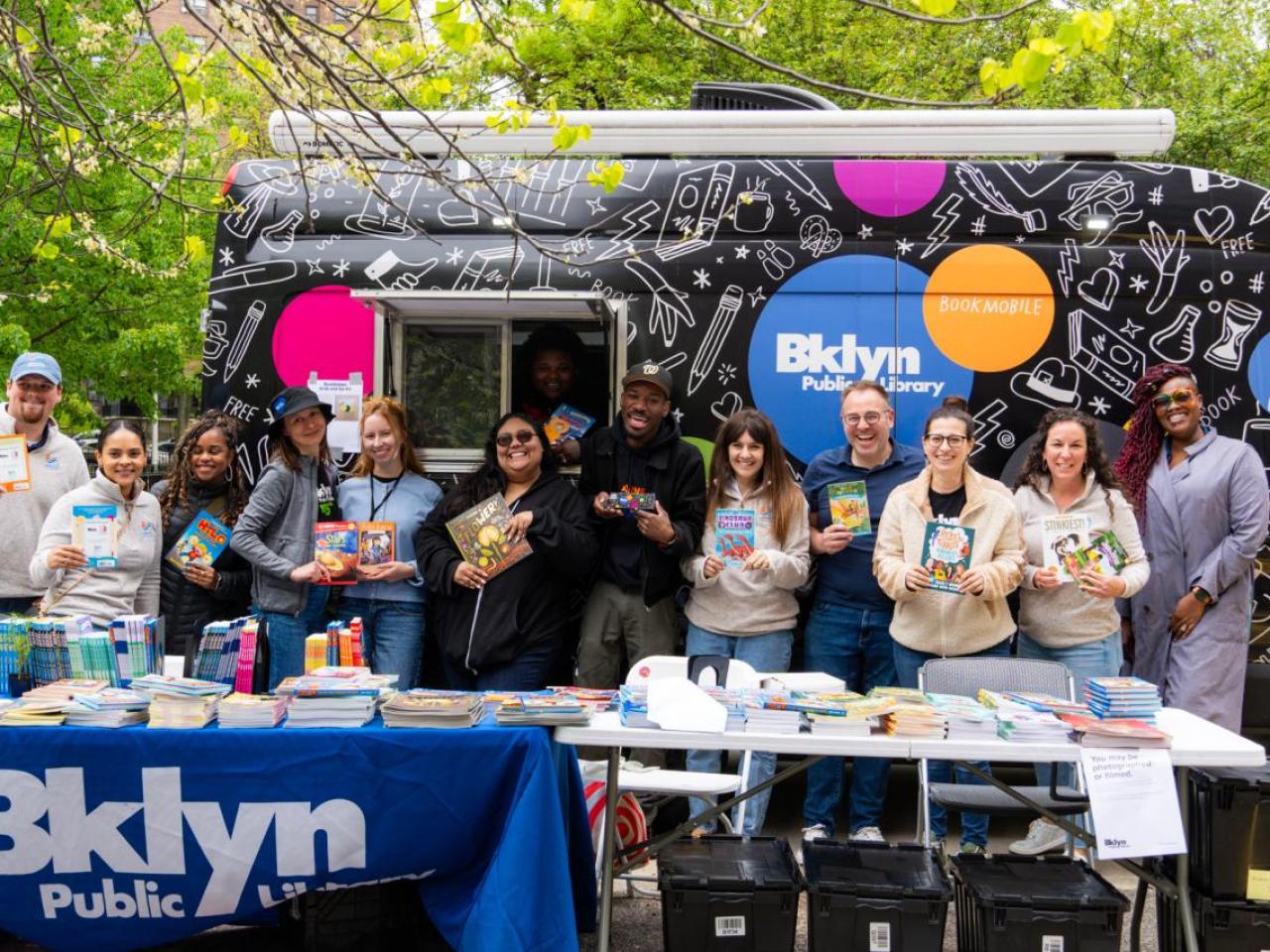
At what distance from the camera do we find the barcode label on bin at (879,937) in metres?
3.79

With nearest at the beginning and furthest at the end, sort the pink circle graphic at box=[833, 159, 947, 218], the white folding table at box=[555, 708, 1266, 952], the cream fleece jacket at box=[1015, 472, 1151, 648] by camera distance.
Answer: the white folding table at box=[555, 708, 1266, 952]
the cream fleece jacket at box=[1015, 472, 1151, 648]
the pink circle graphic at box=[833, 159, 947, 218]

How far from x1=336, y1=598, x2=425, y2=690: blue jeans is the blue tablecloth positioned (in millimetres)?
1552

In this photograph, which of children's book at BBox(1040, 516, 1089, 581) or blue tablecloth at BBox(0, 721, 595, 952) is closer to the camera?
blue tablecloth at BBox(0, 721, 595, 952)

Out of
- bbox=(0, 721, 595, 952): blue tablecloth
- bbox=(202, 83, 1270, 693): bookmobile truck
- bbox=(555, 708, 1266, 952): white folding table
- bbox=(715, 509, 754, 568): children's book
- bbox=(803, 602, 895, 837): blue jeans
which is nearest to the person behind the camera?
bbox=(0, 721, 595, 952): blue tablecloth

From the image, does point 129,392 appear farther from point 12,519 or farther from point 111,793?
point 111,793

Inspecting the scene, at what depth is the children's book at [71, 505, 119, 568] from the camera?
15.7 feet

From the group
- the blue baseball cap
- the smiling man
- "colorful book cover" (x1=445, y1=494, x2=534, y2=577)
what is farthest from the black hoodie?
the blue baseball cap

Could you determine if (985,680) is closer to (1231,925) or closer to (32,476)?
(1231,925)

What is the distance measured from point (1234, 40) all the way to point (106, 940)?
61.5ft

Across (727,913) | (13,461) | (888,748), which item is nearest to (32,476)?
(13,461)

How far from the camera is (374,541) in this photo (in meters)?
5.25

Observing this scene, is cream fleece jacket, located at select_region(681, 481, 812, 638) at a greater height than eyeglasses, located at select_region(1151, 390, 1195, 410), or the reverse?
eyeglasses, located at select_region(1151, 390, 1195, 410)

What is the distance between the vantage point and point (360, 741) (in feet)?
12.2

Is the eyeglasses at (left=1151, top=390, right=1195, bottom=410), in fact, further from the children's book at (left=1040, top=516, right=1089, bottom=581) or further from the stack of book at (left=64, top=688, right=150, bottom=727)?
the stack of book at (left=64, top=688, right=150, bottom=727)
